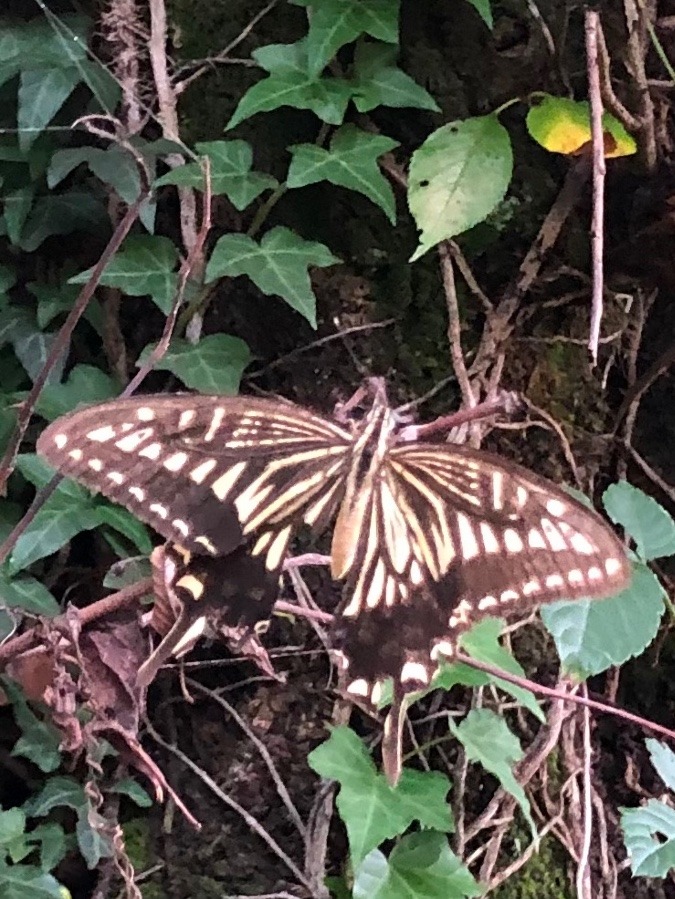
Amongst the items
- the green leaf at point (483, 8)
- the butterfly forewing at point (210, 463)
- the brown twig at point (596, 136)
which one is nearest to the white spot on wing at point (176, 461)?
Result: the butterfly forewing at point (210, 463)

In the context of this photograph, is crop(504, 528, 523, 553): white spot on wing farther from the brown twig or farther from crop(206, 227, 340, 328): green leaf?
crop(206, 227, 340, 328): green leaf

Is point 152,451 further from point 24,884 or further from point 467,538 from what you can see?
point 24,884

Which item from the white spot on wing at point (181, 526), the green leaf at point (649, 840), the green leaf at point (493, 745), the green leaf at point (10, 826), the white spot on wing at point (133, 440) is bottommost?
the green leaf at point (649, 840)

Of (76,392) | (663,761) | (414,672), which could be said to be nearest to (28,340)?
(76,392)

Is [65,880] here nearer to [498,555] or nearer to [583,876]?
[583,876]

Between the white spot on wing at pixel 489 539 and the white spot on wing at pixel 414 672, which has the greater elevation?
the white spot on wing at pixel 489 539

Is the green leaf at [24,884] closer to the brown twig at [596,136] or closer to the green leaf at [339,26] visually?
the brown twig at [596,136]

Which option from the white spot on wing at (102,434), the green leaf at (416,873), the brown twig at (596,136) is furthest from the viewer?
the green leaf at (416,873)

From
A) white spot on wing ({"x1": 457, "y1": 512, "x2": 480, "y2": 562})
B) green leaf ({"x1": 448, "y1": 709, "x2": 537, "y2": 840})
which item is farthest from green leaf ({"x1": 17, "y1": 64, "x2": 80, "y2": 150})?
green leaf ({"x1": 448, "y1": 709, "x2": 537, "y2": 840})
